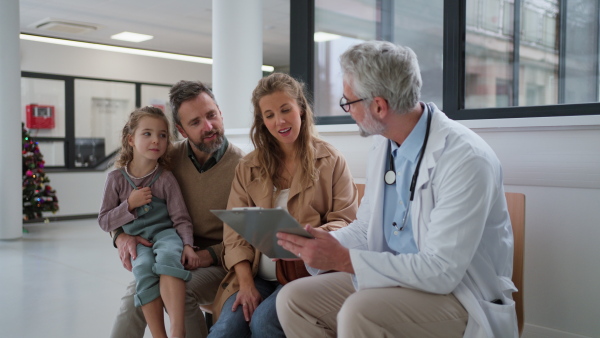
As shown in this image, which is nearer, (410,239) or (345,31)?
(410,239)

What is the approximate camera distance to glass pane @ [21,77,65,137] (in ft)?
32.2

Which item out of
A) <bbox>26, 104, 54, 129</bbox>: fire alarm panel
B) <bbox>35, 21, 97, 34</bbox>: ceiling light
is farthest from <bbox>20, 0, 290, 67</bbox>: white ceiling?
<bbox>26, 104, 54, 129</bbox>: fire alarm panel

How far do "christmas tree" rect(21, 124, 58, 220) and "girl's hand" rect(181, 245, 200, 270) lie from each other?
6693 millimetres

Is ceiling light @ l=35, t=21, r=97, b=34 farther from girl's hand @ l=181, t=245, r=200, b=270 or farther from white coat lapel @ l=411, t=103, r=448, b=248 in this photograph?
white coat lapel @ l=411, t=103, r=448, b=248

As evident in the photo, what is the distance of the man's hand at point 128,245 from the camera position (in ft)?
8.16

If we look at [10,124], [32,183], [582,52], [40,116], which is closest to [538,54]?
[582,52]

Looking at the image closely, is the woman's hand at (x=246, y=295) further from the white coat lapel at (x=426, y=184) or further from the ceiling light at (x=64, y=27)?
the ceiling light at (x=64, y=27)

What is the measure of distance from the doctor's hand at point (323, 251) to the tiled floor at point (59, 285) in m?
2.06

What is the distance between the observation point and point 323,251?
5.67 ft

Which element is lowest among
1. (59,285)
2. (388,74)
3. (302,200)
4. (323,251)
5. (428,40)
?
(59,285)

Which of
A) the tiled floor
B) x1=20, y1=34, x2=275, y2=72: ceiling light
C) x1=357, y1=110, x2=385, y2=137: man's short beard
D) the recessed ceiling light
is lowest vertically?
the tiled floor

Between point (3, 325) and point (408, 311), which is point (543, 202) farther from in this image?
point (3, 325)

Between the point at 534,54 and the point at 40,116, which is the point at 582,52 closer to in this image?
the point at 534,54

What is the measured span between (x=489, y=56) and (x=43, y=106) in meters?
8.79
